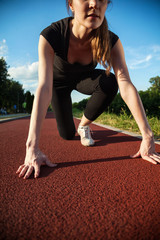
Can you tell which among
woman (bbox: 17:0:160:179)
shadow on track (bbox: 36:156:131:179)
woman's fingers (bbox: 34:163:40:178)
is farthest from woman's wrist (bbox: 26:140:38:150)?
shadow on track (bbox: 36:156:131:179)

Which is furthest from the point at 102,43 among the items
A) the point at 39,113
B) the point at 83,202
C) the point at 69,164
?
the point at 83,202

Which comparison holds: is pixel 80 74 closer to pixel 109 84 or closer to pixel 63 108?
pixel 109 84

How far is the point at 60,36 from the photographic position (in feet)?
6.57

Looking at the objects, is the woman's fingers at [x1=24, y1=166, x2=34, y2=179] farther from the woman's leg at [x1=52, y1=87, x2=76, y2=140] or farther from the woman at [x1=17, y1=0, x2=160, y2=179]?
the woman's leg at [x1=52, y1=87, x2=76, y2=140]

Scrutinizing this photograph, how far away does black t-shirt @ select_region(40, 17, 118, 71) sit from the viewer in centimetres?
189

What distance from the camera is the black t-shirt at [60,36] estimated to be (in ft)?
6.20

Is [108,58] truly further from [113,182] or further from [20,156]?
[20,156]

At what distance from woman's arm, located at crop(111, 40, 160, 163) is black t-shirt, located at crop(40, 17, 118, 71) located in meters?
0.20

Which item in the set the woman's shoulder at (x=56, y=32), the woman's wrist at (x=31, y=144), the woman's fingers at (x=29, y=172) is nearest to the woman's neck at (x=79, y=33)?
the woman's shoulder at (x=56, y=32)

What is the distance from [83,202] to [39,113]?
95 cm

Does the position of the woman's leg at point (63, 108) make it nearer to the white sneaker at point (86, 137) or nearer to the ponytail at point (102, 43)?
the white sneaker at point (86, 137)

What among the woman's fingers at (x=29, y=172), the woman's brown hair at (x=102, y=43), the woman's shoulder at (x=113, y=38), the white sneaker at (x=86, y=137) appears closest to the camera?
the woman's fingers at (x=29, y=172)

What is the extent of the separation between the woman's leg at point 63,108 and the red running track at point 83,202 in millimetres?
1346

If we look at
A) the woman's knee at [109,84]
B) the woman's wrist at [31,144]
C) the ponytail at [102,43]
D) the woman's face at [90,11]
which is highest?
the woman's face at [90,11]
